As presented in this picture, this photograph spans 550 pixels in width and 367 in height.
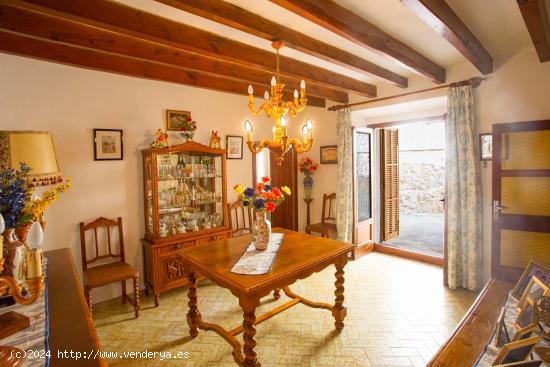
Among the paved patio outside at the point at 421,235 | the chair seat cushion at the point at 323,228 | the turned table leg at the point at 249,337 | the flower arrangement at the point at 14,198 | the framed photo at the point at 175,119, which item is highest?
the framed photo at the point at 175,119

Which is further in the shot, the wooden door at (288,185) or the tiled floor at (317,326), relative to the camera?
the wooden door at (288,185)

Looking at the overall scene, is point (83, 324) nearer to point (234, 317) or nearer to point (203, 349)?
point (203, 349)

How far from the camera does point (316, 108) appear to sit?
197 inches

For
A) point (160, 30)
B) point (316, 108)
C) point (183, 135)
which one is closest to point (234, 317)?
point (183, 135)

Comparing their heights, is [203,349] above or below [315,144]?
below

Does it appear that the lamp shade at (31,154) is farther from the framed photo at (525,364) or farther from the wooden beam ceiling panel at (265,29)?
the framed photo at (525,364)

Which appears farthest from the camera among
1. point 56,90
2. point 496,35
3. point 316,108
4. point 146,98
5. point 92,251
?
point 316,108

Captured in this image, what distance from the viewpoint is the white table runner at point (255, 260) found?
6.69 ft

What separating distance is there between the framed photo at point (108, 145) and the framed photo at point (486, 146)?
4.13m

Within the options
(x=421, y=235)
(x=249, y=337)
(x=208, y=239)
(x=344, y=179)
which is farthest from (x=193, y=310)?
(x=421, y=235)

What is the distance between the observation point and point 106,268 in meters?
3.02

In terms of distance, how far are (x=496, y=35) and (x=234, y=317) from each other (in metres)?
3.66

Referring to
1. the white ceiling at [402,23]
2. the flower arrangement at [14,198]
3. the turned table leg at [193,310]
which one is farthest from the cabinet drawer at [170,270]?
the white ceiling at [402,23]

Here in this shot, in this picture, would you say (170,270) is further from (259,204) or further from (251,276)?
(251,276)
